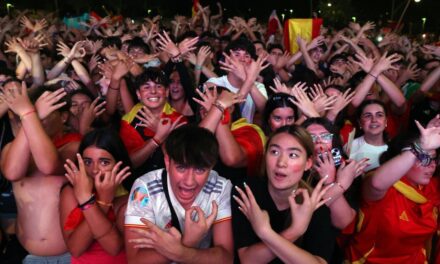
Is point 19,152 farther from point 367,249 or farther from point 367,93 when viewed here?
point 367,93

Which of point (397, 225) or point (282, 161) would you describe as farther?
point (397, 225)

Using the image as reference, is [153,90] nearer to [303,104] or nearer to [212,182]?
[303,104]

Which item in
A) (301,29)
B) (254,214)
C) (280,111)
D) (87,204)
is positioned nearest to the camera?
(254,214)

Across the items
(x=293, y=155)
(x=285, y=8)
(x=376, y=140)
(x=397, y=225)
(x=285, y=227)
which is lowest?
(x=285, y=8)

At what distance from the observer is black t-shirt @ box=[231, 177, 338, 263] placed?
231cm

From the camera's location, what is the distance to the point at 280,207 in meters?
2.42

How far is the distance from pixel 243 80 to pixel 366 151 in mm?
1151

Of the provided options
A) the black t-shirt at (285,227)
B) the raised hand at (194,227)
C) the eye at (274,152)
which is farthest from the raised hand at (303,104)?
the raised hand at (194,227)

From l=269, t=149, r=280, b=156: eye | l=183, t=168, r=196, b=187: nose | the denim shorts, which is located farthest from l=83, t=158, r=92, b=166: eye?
l=269, t=149, r=280, b=156: eye

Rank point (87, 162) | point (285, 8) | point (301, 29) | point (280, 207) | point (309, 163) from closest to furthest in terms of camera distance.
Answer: point (280, 207), point (309, 163), point (87, 162), point (301, 29), point (285, 8)

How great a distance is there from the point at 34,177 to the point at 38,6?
1007 inches

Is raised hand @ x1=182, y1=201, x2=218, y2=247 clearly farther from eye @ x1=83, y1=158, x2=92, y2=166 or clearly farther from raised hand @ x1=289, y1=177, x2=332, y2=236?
eye @ x1=83, y1=158, x2=92, y2=166

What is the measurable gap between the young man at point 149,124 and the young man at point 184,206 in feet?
2.85

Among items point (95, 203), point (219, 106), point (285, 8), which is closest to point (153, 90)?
point (219, 106)
